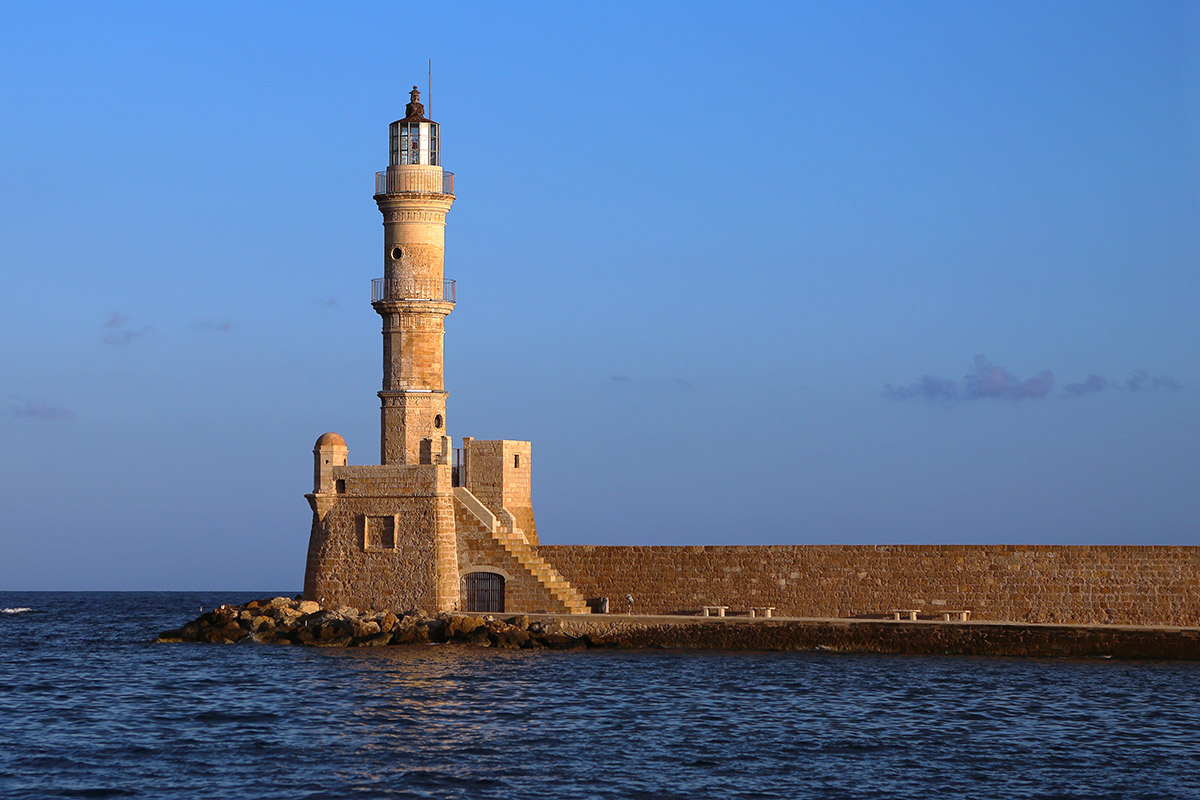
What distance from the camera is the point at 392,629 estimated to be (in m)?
31.8

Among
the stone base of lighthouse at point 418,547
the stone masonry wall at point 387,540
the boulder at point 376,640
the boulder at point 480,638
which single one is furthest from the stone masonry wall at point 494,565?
the boulder at point 376,640

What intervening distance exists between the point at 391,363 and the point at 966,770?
1777 cm

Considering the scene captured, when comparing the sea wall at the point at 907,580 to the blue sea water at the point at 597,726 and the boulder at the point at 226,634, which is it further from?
the boulder at the point at 226,634

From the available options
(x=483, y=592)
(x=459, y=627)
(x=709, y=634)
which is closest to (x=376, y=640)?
(x=459, y=627)

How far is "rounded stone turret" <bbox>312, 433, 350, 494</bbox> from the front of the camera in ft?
110

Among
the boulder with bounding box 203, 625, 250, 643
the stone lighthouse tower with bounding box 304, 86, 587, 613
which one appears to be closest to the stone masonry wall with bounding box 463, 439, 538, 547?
the stone lighthouse tower with bounding box 304, 86, 587, 613

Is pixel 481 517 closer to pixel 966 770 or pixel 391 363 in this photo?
pixel 391 363

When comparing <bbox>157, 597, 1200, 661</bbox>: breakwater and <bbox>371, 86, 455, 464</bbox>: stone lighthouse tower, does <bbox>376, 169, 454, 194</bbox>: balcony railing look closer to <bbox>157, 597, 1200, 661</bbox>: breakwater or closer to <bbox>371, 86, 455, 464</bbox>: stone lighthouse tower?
<bbox>371, 86, 455, 464</bbox>: stone lighthouse tower

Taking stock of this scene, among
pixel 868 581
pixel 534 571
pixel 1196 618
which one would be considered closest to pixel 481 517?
pixel 534 571

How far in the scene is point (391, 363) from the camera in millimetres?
33906

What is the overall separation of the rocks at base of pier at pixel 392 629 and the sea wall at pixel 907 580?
2.08 m

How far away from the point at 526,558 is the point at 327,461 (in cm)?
465

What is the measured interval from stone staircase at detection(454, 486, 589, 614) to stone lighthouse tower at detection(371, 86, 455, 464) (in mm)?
1492

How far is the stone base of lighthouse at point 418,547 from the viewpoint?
32.5 metres
